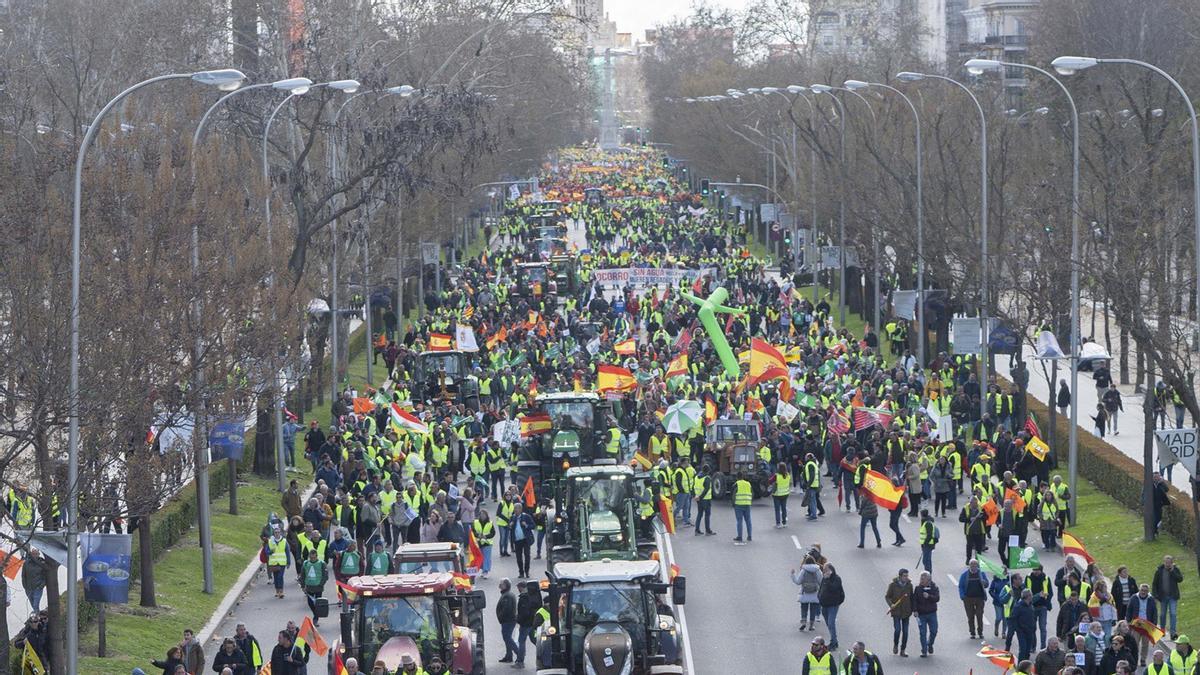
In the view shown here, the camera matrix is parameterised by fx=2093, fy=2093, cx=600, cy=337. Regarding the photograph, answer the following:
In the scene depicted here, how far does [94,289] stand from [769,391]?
2253 cm

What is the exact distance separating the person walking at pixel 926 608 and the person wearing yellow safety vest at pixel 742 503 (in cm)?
772

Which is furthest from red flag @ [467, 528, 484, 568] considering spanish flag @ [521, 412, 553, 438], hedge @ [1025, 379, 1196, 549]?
hedge @ [1025, 379, 1196, 549]

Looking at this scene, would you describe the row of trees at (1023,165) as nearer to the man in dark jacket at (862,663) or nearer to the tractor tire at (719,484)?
the tractor tire at (719,484)

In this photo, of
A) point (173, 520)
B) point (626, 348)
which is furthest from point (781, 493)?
point (626, 348)

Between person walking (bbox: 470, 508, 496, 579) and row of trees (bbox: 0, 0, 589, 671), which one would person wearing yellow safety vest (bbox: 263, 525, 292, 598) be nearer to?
row of trees (bbox: 0, 0, 589, 671)

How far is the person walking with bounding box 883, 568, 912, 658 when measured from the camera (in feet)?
82.0

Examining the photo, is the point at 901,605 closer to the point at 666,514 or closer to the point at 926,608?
the point at 926,608

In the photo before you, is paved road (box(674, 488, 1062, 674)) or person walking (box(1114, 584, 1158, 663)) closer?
person walking (box(1114, 584, 1158, 663))

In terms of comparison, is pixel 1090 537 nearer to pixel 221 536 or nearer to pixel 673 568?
pixel 673 568

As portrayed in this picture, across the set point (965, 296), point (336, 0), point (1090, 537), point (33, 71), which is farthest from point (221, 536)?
point (33, 71)

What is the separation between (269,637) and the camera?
2725 cm

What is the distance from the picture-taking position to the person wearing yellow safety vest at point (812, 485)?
34.7m

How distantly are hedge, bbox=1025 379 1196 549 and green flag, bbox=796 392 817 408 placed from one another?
4.87 metres

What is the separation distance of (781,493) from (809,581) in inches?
320
